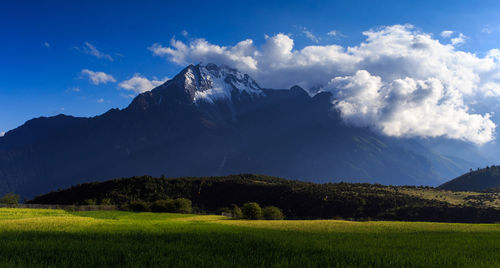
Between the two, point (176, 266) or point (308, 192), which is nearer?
point (176, 266)

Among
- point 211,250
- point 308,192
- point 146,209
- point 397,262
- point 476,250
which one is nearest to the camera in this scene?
point 397,262

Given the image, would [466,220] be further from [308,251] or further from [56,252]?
[56,252]

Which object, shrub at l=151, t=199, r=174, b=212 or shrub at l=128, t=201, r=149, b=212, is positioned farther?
shrub at l=151, t=199, r=174, b=212

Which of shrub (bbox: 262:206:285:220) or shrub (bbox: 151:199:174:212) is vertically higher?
shrub (bbox: 151:199:174:212)

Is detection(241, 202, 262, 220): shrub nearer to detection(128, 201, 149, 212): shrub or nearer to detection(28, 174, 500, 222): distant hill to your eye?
detection(128, 201, 149, 212): shrub

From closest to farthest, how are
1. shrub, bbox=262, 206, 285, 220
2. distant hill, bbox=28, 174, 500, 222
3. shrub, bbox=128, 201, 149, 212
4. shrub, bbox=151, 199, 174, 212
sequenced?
1. shrub, bbox=262, 206, 285, 220
2. shrub, bbox=128, 201, 149, 212
3. shrub, bbox=151, 199, 174, 212
4. distant hill, bbox=28, 174, 500, 222

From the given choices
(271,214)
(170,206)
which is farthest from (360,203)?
(170,206)

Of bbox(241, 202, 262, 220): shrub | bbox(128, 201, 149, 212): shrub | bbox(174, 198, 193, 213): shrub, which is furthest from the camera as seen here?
bbox(174, 198, 193, 213): shrub

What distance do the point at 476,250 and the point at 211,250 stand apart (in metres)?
18.5

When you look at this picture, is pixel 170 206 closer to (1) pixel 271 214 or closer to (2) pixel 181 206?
(2) pixel 181 206

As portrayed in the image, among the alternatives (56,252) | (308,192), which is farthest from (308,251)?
(308,192)

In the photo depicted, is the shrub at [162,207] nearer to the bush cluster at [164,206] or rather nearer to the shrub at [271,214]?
the bush cluster at [164,206]

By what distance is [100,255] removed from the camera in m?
18.3

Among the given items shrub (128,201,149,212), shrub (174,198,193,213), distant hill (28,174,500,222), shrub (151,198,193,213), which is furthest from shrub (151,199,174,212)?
distant hill (28,174,500,222)
